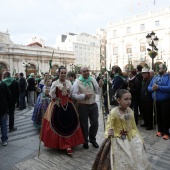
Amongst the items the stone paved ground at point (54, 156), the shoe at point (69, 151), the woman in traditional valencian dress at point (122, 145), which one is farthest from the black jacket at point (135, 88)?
the woman in traditional valencian dress at point (122, 145)

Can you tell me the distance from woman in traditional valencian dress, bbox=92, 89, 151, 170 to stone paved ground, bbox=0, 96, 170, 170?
3.05 feet

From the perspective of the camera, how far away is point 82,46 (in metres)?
66.7

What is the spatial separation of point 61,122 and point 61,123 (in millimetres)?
20

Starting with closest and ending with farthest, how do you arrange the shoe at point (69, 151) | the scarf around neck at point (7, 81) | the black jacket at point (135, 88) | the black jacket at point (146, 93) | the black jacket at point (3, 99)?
the shoe at point (69, 151) → the black jacket at point (3, 99) → the black jacket at point (146, 93) → the black jacket at point (135, 88) → the scarf around neck at point (7, 81)

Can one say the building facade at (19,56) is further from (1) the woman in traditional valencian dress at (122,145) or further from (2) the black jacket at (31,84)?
(1) the woman in traditional valencian dress at (122,145)

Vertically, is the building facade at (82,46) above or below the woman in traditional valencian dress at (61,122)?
above

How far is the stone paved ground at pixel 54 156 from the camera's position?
361cm

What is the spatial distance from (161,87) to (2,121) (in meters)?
3.82

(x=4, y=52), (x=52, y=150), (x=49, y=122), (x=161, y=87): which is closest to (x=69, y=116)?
(x=49, y=122)

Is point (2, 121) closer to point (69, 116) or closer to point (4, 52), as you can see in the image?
point (69, 116)

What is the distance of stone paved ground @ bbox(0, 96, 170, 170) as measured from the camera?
3.61 meters

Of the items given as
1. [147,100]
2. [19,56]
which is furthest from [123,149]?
[19,56]

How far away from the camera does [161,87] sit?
4.99 meters

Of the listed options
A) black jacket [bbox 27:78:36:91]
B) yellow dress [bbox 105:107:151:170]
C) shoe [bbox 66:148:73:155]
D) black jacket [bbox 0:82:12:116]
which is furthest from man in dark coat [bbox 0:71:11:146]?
black jacket [bbox 27:78:36:91]
